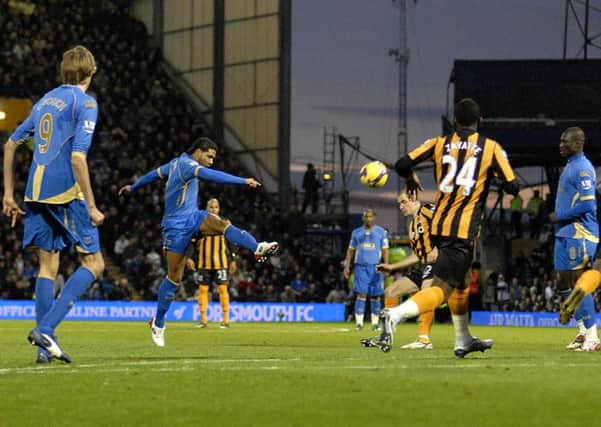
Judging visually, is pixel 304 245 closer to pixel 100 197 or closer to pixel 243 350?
pixel 100 197

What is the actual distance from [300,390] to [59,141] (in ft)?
11.2

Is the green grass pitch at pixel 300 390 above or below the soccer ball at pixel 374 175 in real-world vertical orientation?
below

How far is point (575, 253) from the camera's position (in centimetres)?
1338

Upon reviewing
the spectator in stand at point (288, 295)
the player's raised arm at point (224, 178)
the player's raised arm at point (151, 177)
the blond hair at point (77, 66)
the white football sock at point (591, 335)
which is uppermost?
the blond hair at point (77, 66)

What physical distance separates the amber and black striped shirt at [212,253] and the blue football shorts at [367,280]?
112 inches

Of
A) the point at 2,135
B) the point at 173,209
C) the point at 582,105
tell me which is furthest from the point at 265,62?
the point at 173,209

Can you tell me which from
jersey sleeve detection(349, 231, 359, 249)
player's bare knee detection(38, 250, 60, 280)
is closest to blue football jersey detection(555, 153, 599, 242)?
player's bare knee detection(38, 250, 60, 280)

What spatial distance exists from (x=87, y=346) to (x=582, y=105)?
87.6ft

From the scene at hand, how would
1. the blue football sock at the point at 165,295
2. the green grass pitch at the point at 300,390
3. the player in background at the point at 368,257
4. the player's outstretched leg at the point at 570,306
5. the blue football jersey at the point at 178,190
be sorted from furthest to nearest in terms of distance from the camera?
the player in background at the point at 368,257
the blue football jersey at the point at 178,190
the blue football sock at the point at 165,295
the player's outstretched leg at the point at 570,306
the green grass pitch at the point at 300,390

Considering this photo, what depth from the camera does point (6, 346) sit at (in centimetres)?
1320

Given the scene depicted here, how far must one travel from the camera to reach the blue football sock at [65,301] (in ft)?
30.5

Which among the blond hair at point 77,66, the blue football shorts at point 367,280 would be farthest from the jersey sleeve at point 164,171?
the blue football shorts at point 367,280

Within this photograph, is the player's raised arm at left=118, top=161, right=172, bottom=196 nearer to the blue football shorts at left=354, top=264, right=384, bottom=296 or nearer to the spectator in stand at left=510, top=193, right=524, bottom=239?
the blue football shorts at left=354, top=264, right=384, bottom=296

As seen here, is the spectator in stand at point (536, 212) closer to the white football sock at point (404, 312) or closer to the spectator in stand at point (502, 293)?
the spectator in stand at point (502, 293)
